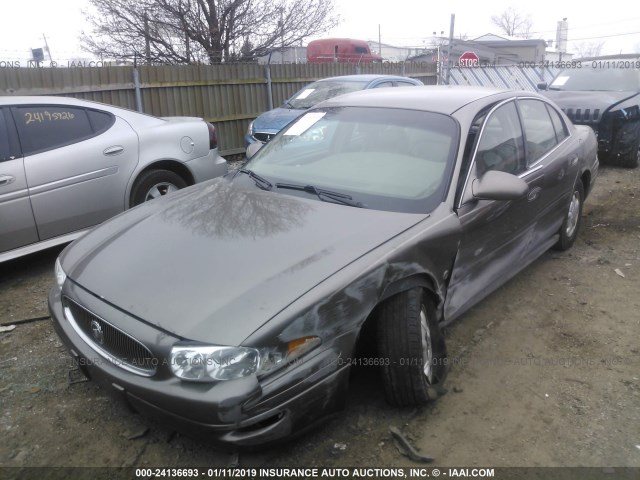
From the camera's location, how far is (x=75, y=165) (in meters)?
4.65

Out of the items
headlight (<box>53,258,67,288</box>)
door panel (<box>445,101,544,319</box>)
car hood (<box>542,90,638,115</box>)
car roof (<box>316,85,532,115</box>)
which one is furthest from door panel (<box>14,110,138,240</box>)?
car hood (<box>542,90,638,115</box>)

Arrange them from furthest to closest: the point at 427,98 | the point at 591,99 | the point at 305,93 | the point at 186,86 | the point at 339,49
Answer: the point at 339,49, the point at 186,86, the point at 305,93, the point at 591,99, the point at 427,98

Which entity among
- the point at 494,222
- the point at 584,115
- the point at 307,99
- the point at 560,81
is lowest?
the point at 494,222

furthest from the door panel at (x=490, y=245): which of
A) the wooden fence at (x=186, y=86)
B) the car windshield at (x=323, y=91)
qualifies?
the wooden fence at (x=186, y=86)

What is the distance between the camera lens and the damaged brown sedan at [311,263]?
7.09 ft

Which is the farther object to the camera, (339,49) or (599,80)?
(339,49)

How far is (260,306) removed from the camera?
2207 millimetres

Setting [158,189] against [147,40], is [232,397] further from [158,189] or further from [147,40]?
[147,40]

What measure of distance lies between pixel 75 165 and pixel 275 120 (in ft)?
14.5

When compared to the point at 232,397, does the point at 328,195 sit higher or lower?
higher

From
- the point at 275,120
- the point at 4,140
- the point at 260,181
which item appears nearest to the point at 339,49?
the point at 275,120

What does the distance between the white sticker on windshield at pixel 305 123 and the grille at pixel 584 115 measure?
5.92 m

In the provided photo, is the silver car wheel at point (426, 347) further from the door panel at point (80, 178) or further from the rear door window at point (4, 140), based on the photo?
the rear door window at point (4, 140)

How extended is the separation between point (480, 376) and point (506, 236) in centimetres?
100
